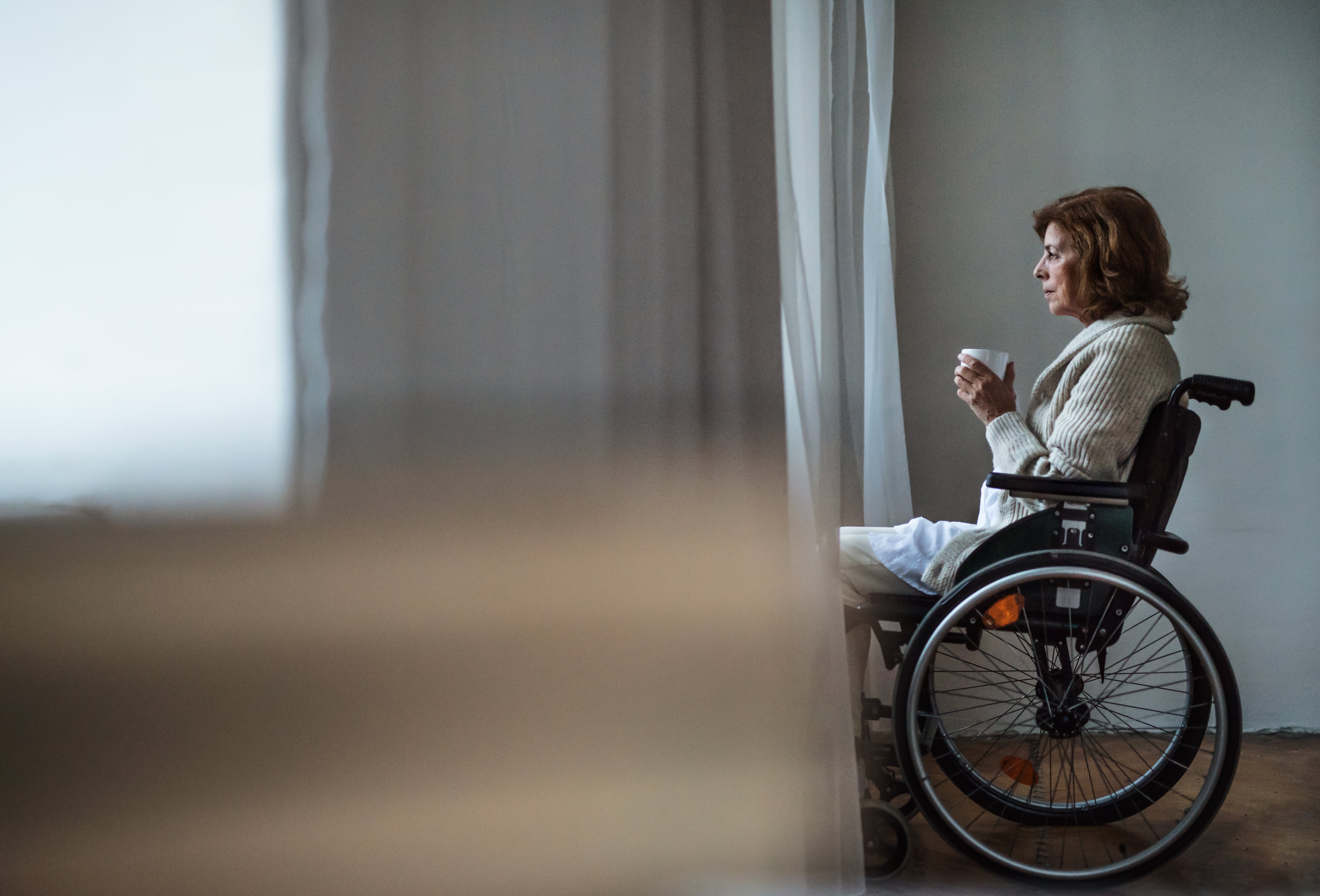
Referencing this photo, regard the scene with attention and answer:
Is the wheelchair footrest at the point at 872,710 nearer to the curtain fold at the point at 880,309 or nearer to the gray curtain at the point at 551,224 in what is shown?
the curtain fold at the point at 880,309

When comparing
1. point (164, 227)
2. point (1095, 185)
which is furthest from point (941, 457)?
point (164, 227)

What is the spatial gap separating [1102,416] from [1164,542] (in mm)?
218

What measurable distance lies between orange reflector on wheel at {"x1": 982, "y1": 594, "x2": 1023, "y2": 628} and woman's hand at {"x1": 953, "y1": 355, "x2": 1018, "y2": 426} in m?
0.33

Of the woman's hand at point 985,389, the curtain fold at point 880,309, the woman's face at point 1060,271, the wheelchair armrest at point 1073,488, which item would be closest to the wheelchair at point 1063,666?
the wheelchair armrest at point 1073,488

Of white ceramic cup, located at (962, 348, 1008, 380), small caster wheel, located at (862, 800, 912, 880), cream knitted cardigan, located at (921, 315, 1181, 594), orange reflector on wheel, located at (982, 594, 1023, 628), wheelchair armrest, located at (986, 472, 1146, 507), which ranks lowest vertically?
small caster wheel, located at (862, 800, 912, 880)

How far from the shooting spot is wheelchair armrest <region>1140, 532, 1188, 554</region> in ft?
4.56

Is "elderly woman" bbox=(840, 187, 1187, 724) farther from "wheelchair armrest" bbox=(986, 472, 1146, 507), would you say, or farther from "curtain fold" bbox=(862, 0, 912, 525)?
"curtain fold" bbox=(862, 0, 912, 525)

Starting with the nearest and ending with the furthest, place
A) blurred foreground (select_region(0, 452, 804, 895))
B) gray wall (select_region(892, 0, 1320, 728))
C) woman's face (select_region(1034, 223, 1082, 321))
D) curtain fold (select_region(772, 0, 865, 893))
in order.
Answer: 1. blurred foreground (select_region(0, 452, 804, 895))
2. curtain fold (select_region(772, 0, 865, 893))
3. woman's face (select_region(1034, 223, 1082, 321))
4. gray wall (select_region(892, 0, 1320, 728))

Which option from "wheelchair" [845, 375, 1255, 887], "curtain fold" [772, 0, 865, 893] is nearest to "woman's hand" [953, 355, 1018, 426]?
"wheelchair" [845, 375, 1255, 887]

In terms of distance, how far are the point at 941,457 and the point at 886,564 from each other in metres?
0.89

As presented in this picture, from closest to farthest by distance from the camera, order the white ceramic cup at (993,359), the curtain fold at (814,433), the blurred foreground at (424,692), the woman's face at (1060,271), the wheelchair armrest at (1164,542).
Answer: the blurred foreground at (424,692)
the curtain fold at (814,433)
the wheelchair armrest at (1164,542)
the white ceramic cup at (993,359)
the woman's face at (1060,271)

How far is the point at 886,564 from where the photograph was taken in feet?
4.96

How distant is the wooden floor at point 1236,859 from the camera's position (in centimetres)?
Answer: 140

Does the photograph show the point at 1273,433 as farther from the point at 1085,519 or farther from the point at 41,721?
the point at 41,721
